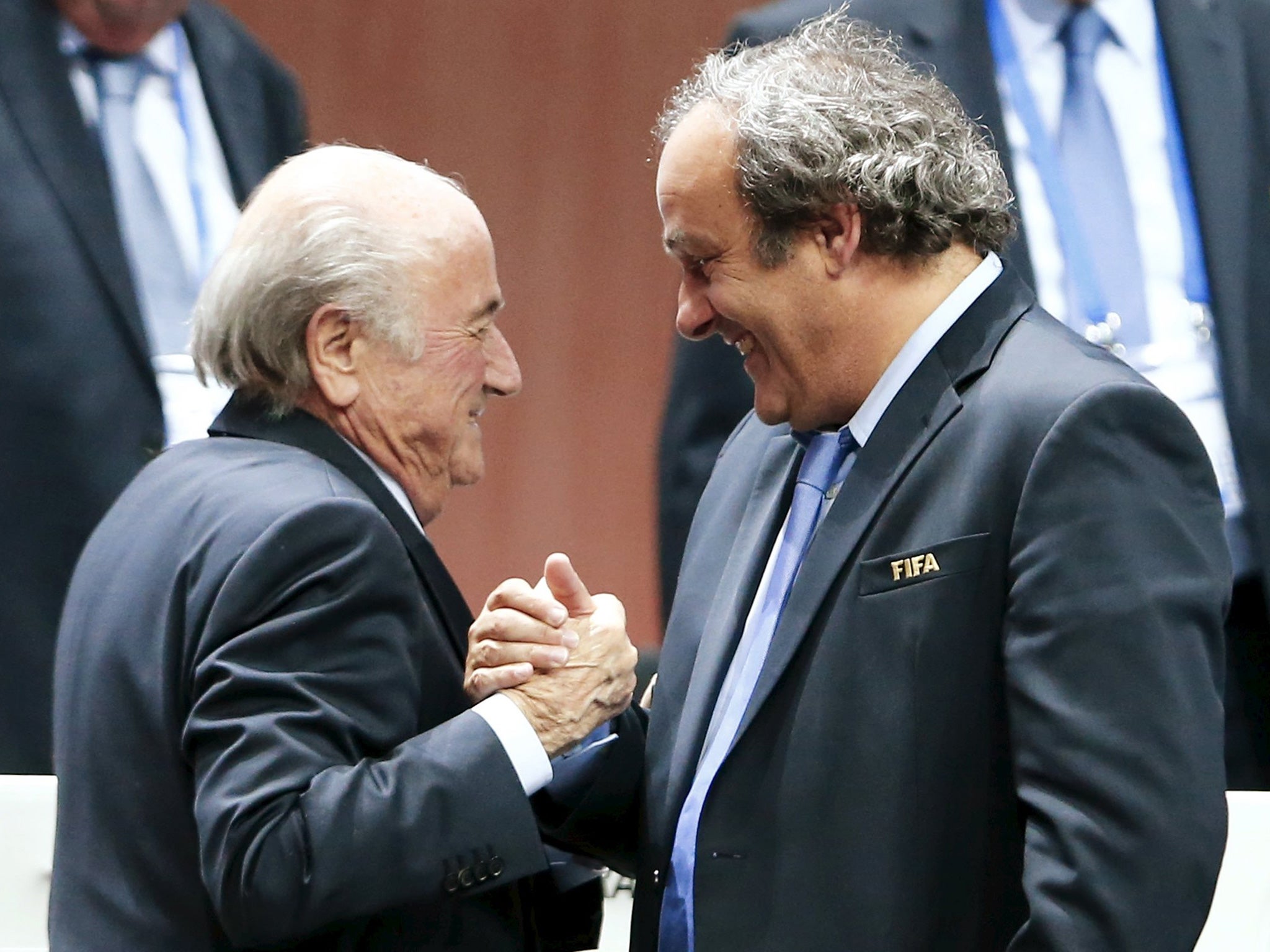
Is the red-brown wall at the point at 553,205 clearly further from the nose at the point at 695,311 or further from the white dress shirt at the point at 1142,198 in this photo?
the nose at the point at 695,311

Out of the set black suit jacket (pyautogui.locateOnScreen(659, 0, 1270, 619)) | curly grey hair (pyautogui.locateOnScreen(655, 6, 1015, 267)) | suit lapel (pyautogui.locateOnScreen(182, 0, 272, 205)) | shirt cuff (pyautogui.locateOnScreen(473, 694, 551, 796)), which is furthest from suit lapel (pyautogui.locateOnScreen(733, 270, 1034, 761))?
suit lapel (pyautogui.locateOnScreen(182, 0, 272, 205))

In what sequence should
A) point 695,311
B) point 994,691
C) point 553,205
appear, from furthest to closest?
point 553,205 < point 695,311 < point 994,691

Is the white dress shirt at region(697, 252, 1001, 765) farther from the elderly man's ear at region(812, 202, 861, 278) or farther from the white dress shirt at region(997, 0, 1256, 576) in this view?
the white dress shirt at region(997, 0, 1256, 576)

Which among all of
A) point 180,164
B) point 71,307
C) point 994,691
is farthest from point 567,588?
point 180,164

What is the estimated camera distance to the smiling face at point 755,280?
189 cm

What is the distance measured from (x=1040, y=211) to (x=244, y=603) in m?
1.88

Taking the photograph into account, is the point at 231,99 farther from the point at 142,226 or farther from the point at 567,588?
the point at 567,588

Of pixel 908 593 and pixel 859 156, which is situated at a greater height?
pixel 859 156

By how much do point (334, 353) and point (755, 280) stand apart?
52 centimetres

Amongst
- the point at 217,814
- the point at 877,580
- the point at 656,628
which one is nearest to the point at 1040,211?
the point at 656,628

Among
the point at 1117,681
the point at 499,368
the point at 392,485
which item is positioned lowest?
the point at 1117,681

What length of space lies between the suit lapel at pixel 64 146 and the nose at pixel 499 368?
3.58 ft

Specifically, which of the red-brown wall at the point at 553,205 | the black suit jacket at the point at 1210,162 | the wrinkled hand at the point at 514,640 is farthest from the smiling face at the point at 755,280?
the red-brown wall at the point at 553,205

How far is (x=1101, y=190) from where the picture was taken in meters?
3.04
